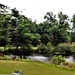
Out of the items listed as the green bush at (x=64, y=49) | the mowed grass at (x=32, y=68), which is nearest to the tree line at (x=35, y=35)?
the green bush at (x=64, y=49)

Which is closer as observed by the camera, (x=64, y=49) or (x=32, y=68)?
(x=32, y=68)

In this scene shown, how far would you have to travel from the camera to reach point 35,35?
270ft

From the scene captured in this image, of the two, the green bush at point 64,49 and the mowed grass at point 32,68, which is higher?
the green bush at point 64,49

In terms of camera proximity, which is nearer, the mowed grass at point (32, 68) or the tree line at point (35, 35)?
the mowed grass at point (32, 68)

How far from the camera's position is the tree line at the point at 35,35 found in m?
75.3

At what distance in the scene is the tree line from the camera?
7531 cm

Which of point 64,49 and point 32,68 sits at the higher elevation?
point 64,49

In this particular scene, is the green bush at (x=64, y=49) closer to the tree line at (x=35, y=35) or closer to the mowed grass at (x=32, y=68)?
the tree line at (x=35, y=35)

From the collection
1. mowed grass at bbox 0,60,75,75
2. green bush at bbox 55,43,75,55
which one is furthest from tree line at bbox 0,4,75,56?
mowed grass at bbox 0,60,75,75

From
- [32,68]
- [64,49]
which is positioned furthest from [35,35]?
[32,68]

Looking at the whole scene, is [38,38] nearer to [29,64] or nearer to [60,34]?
[60,34]

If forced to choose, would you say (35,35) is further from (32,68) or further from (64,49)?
(32,68)

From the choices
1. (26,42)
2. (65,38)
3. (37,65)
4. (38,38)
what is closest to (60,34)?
(65,38)

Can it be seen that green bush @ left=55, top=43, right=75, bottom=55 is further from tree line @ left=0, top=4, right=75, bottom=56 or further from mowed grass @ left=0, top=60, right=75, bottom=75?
mowed grass @ left=0, top=60, right=75, bottom=75
